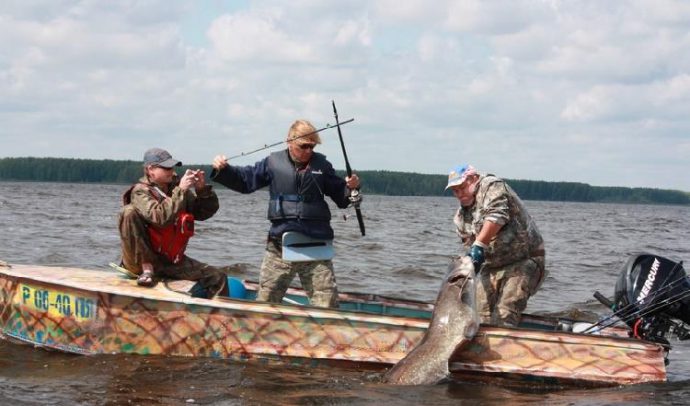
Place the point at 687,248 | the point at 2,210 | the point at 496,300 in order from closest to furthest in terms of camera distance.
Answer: the point at 496,300, the point at 687,248, the point at 2,210

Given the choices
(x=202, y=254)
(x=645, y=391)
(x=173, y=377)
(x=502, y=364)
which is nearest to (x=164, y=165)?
(x=173, y=377)

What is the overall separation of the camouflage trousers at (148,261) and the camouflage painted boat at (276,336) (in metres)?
0.21

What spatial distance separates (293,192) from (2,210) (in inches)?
1148

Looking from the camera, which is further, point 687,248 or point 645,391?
point 687,248

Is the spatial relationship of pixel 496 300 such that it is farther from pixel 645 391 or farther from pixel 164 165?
pixel 164 165

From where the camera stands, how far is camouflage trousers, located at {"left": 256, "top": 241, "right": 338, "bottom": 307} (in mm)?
8422

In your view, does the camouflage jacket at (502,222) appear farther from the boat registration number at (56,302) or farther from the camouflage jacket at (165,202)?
the boat registration number at (56,302)

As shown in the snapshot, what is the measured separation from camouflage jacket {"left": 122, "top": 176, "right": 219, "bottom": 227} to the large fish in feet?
7.44

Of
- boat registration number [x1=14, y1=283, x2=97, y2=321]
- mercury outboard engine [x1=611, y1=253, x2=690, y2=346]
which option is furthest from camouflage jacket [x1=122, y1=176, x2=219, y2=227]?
mercury outboard engine [x1=611, y1=253, x2=690, y2=346]

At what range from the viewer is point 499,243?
7.99 metres

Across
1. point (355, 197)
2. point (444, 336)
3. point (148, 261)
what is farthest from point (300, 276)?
point (444, 336)

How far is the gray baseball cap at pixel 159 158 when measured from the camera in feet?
26.1

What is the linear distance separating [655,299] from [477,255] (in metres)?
1.65

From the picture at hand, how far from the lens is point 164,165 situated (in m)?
7.95
